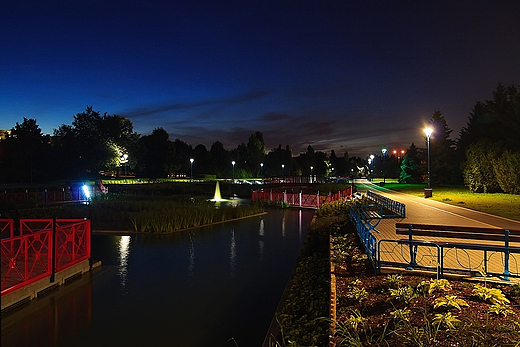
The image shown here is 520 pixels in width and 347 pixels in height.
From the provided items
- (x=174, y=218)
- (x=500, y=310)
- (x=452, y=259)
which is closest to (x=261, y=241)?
(x=174, y=218)

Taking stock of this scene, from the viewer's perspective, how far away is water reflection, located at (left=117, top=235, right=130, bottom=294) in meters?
11.4

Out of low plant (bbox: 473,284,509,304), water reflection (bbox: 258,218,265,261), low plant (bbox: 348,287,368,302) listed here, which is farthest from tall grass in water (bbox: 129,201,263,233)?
low plant (bbox: 473,284,509,304)

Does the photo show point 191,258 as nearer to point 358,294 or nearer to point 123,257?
point 123,257

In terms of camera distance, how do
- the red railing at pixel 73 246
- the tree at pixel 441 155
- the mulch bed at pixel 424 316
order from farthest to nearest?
the tree at pixel 441 155
the red railing at pixel 73 246
the mulch bed at pixel 424 316

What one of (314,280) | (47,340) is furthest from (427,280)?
(47,340)

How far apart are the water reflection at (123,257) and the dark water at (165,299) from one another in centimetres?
3

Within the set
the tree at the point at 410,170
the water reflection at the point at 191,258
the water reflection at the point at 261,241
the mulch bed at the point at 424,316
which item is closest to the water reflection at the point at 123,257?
the water reflection at the point at 191,258

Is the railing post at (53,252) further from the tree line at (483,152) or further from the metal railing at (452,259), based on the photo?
the tree line at (483,152)

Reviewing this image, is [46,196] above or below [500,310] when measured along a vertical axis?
above

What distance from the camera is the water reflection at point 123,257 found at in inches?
448

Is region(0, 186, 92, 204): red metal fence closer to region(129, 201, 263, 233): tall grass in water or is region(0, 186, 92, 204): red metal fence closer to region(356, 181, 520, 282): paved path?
region(129, 201, 263, 233): tall grass in water

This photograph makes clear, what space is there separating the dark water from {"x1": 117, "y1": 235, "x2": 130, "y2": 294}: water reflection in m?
0.03

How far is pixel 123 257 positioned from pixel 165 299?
517cm

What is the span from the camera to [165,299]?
9531 mm
